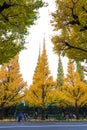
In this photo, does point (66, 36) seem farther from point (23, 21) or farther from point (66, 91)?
point (66, 91)

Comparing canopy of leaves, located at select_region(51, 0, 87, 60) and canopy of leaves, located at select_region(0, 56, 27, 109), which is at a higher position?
canopy of leaves, located at select_region(0, 56, 27, 109)

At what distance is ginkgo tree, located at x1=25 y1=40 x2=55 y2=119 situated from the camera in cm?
3906

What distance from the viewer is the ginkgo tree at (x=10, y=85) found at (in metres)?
38.4

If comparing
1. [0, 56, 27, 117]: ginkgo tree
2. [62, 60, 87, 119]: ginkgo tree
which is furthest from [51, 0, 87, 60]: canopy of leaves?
[62, 60, 87, 119]: ginkgo tree

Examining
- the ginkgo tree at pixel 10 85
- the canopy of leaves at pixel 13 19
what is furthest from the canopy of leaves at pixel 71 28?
the ginkgo tree at pixel 10 85

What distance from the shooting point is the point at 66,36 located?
12133 mm

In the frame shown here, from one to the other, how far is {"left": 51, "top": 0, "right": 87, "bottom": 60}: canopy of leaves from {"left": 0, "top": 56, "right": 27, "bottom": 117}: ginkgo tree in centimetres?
2634

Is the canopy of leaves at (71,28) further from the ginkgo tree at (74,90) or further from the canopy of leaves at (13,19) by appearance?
the ginkgo tree at (74,90)

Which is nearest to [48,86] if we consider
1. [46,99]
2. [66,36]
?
[46,99]

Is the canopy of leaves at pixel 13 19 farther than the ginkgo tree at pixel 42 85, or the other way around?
the ginkgo tree at pixel 42 85

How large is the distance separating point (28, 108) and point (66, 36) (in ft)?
109

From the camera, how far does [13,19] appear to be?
1107 cm

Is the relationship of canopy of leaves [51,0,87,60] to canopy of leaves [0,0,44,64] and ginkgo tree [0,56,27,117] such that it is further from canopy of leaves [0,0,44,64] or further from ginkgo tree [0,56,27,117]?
ginkgo tree [0,56,27,117]

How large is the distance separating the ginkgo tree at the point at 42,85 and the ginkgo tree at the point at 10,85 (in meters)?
1.38
